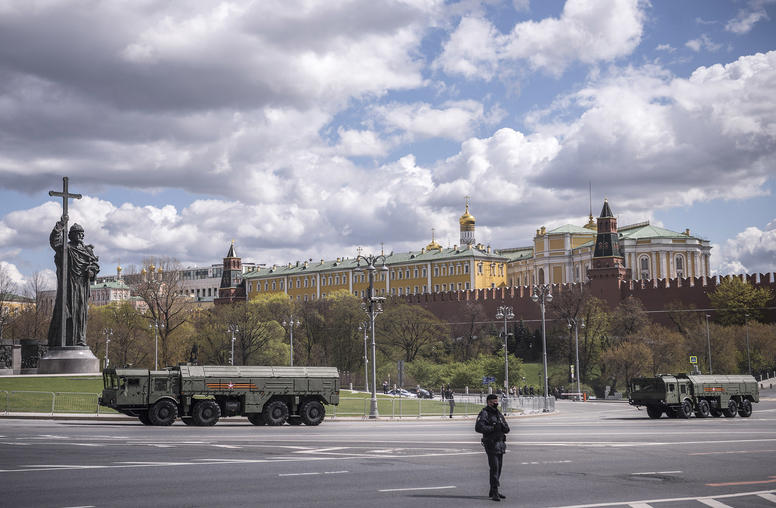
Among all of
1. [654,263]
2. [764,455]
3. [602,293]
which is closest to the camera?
[764,455]

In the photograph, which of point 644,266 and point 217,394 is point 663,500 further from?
point 644,266

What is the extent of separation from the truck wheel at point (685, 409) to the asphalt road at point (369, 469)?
13031 millimetres

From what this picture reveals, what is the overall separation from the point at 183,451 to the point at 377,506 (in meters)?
9.09

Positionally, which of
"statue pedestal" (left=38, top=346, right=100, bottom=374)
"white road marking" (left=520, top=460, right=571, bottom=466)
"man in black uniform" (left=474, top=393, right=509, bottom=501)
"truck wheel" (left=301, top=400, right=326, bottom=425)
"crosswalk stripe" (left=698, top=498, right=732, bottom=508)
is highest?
"statue pedestal" (left=38, top=346, right=100, bottom=374)

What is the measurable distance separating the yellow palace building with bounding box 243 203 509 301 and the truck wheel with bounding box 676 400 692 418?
108222mm

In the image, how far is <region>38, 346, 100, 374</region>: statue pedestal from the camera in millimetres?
46781

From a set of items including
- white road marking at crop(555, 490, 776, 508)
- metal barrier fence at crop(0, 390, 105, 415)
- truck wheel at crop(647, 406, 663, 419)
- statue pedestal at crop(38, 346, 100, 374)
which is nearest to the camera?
white road marking at crop(555, 490, 776, 508)

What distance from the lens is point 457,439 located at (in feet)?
85.2

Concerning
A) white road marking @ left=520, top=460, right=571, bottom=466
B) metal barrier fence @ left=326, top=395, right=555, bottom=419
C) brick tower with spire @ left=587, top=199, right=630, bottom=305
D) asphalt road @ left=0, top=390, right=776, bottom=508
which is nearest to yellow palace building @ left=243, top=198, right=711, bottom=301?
brick tower with spire @ left=587, top=199, right=630, bottom=305

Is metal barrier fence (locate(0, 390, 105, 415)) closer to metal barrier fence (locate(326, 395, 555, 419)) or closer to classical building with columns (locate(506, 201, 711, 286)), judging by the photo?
metal barrier fence (locate(326, 395, 555, 419))

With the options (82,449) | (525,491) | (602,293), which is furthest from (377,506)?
(602,293)

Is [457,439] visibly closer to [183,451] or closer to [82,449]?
[183,451]

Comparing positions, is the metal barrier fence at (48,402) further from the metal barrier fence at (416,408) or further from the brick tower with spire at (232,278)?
the brick tower with spire at (232,278)

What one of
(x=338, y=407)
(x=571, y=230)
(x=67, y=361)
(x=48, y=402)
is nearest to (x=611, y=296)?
(x=571, y=230)
